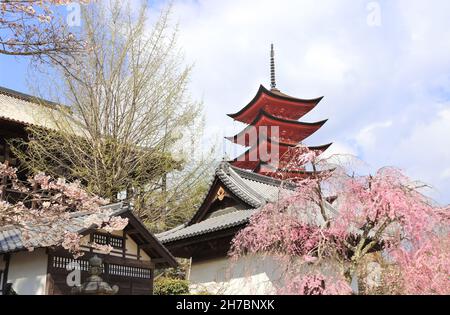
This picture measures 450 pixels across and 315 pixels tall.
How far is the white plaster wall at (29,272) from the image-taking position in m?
11.1

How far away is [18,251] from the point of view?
11250 millimetres

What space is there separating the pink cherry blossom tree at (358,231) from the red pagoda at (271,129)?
63.7 feet

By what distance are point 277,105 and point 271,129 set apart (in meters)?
2.07

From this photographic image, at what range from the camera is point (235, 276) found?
14.3m

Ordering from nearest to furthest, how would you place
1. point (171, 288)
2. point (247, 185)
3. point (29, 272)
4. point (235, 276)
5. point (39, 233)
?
point (39, 233) < point (29, 272) < point (235, 276) < point (171, 288) < point (247, 185)

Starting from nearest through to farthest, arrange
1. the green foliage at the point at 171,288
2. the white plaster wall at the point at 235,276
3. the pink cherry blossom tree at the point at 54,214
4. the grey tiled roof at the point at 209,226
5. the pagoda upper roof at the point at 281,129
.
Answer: the pink cherry blossom tree at the point at 54,214 → the white plaster wall at the point at 235,276 → the grey tiled roof at the point at 209,226 → the green foliage at the point at 171,288 → the pagoda upper roof at the point at 281,129

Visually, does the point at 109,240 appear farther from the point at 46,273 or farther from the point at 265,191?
the point at 265,191

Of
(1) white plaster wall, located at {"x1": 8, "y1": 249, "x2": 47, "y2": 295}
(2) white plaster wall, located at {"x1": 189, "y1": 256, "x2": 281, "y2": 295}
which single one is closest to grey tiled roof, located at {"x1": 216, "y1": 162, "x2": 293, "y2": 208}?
(2) white plaster wall, located at {"x1": 189, "y1": 256, "x2": 281, "y2": 295}

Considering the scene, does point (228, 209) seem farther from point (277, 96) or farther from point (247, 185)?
point (277, 96)

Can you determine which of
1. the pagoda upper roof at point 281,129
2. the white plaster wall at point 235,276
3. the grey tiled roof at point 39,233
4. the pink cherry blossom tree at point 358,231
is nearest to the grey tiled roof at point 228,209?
the white plaster wall at point 235,276

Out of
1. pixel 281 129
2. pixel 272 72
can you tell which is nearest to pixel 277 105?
pixel 281 129

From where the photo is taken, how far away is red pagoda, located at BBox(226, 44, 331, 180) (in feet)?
97.1

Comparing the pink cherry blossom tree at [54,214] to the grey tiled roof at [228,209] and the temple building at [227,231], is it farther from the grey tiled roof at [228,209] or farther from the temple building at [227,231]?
the grey tiled roof at [228,209]

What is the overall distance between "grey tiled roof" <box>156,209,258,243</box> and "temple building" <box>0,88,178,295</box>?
5.20 ft
